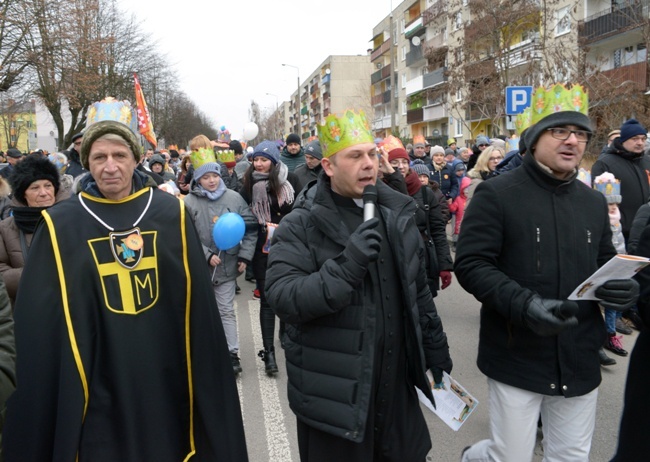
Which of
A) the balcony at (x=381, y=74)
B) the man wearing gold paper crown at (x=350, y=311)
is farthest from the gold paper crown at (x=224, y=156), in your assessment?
the balcony at (x=381, y=74)

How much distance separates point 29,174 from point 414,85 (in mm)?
51885

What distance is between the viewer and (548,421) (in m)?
2.98

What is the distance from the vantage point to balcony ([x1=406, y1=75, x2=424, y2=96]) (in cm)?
5147

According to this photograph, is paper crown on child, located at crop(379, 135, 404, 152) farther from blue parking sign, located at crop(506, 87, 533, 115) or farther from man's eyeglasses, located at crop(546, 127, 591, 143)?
blue parking sign, located at crop(506, 87, 533, 115)

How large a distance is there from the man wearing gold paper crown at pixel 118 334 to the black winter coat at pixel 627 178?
4.94 metres

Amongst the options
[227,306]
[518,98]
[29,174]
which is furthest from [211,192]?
[518,98]

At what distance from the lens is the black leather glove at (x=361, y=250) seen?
2.28 metres

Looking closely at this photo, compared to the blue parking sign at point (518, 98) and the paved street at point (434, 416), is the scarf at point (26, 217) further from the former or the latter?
the blue parking sign at point (518, 98)

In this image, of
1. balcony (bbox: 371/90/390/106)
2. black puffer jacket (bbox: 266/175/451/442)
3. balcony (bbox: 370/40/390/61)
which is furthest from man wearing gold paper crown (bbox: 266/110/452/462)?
balcony (bbox: 371/90/390/106)

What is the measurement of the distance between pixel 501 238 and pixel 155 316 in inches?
67.0

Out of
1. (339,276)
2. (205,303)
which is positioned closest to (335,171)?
(339,276)

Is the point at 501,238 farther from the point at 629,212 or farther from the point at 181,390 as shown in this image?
the point at 629,212

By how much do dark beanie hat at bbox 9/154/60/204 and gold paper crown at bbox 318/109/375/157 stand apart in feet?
7.88

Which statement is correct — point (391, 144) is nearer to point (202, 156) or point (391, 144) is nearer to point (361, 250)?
point (202, 156)
